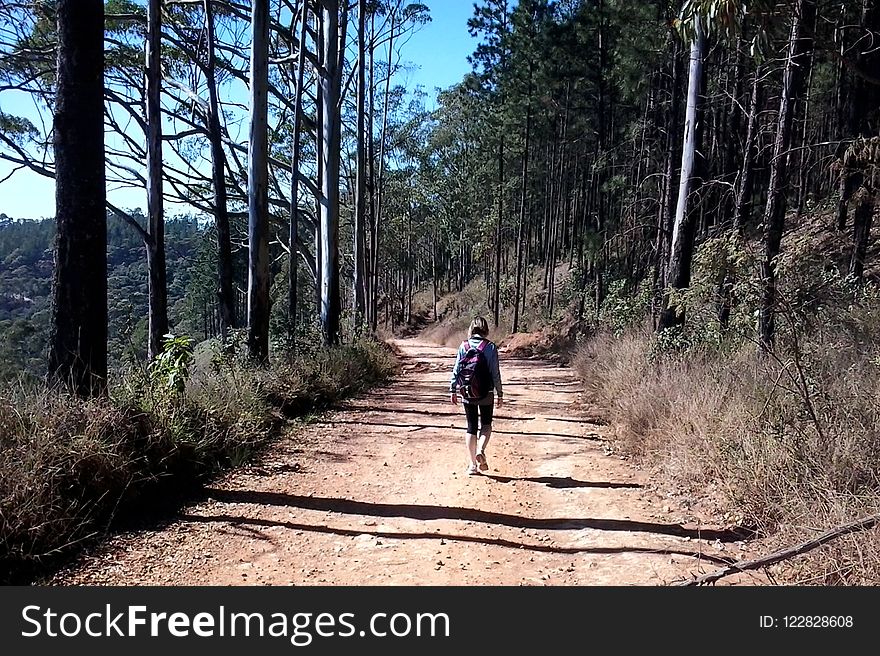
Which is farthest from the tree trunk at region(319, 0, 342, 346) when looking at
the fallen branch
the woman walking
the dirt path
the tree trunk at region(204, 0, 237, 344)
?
the fallen branch

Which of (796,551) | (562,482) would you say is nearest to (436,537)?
(562,482)

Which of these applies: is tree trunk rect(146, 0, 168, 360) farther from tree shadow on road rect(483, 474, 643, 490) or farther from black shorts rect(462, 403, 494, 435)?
tree shadow on road rect(483, 474, 643, 490)

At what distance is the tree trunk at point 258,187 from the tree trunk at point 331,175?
4049 millimetres

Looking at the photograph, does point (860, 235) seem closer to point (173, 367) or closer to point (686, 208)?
point (686, 208)

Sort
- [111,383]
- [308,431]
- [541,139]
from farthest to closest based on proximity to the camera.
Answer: [541,139], [308,431], [111,383]

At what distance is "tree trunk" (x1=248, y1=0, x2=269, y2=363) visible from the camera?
34.7 feet

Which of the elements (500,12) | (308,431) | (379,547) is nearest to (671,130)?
(308,431)

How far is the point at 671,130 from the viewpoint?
14.6 m

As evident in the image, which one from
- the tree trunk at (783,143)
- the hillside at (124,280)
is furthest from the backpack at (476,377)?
the hillside at (124,280)

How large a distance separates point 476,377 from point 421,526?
201cm

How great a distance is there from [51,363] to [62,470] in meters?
1.50

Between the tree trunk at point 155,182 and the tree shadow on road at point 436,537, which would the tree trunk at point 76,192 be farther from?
the tree trunk at point 155,182

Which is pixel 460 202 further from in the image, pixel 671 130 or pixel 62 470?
→ pixel 62 470

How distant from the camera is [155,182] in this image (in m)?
13.4
